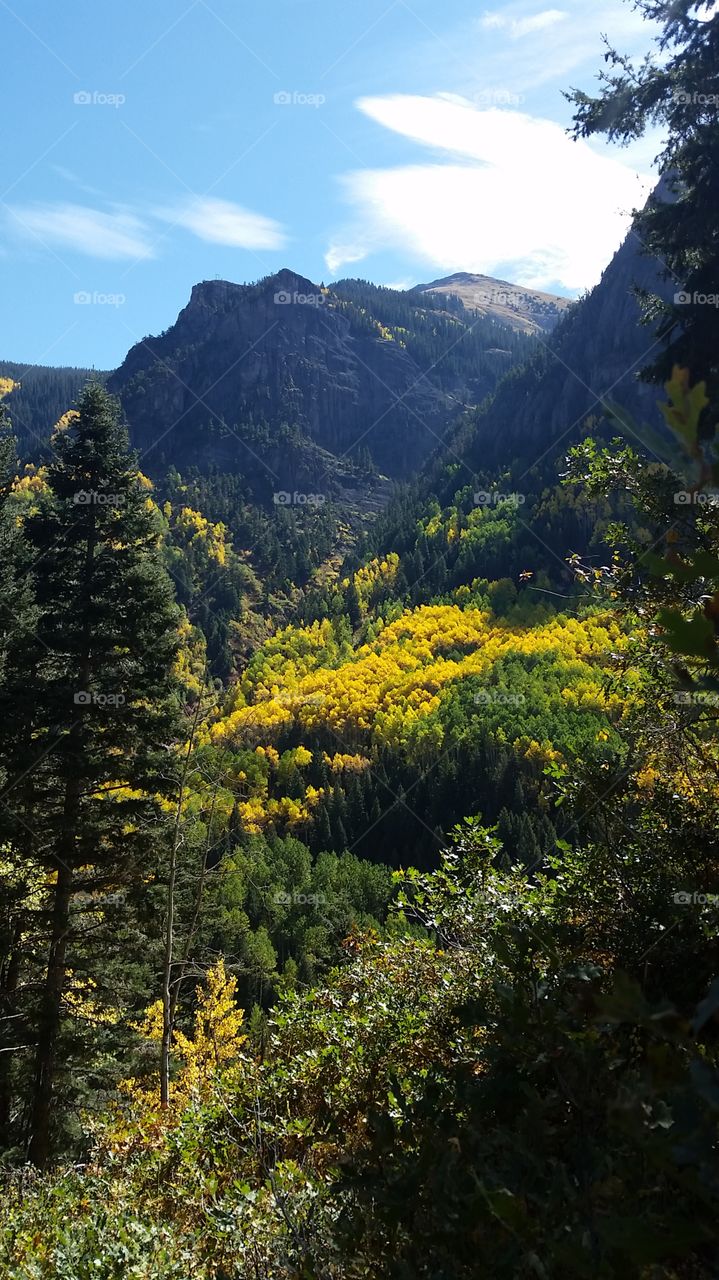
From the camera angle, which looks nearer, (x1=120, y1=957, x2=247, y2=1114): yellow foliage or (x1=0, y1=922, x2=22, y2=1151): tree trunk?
(x1=0, y1=922, x2=22, y2=1151): tree trunk

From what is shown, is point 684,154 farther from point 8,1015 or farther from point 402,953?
point 8,1015

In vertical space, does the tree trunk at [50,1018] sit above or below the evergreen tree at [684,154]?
below

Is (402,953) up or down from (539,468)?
down

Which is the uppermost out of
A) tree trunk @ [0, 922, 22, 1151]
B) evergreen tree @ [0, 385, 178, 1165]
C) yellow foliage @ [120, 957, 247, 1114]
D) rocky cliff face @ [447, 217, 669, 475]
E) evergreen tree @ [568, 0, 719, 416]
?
rocky cliff face @ [447, 217, 669, 475]

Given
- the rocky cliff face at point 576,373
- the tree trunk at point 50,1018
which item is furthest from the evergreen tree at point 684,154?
the rocky cliff face at point 576,373

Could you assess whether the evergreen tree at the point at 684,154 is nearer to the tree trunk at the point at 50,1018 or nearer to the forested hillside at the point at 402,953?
the forested hillside at the point at 402,953

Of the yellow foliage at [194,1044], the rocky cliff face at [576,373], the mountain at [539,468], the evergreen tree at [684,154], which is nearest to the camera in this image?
the evergreen tree at [684,154]

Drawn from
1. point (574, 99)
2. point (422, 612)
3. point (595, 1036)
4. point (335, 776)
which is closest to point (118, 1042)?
point (595, 1036)

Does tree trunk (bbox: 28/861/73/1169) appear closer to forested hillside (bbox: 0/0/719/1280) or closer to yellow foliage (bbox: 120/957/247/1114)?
forested hillside (bbox: 0/0/719/1280)

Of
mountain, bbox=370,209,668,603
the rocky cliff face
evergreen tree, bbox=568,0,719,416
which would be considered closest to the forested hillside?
evergreen tree, bbox=568,0,719,416

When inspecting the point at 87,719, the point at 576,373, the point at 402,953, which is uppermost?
the point at 576,373

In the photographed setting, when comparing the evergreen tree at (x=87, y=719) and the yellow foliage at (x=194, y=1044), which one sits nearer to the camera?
the evergreen tree at (x=87, y=719)

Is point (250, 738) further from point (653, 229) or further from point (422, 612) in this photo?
point (653, 229)

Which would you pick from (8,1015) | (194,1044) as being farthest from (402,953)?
(194,1044)
